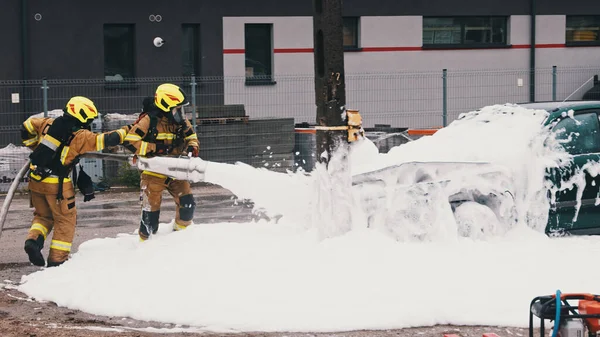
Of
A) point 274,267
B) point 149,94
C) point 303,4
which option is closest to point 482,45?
point 303,4

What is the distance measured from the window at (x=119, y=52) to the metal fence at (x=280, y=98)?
26.4 inches

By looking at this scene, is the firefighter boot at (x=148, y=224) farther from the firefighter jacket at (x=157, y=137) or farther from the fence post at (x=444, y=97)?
the fence post at (x=444, y=97)

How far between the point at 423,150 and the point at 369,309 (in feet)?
10.1

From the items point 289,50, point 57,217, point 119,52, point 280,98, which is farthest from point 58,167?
point 289,50

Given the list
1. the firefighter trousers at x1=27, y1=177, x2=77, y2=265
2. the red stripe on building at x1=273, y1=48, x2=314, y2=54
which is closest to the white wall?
the red stripe on building at x1=273, y1=48, x2=314, y2=54

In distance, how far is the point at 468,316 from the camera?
7422 millimetres

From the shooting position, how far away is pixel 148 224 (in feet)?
34.0

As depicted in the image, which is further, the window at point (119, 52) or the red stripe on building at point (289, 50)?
the red stripe on building at point (289, 50)

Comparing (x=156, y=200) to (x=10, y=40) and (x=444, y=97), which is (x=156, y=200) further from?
(x=10, y=40)

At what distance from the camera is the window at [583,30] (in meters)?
25.6

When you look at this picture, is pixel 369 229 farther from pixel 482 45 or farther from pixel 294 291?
pixel 482 45

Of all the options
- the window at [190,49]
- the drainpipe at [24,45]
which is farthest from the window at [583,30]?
the drainpipe at [24,45]

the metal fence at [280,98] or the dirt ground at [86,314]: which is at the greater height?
Answer: the metal fence at [280,98]

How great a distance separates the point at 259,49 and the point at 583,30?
9.18 m
